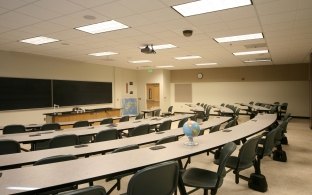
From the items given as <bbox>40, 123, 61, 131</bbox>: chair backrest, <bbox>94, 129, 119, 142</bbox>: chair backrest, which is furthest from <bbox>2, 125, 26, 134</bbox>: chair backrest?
<bbox>94, 129, 119, 142</bbox>: chair backrest

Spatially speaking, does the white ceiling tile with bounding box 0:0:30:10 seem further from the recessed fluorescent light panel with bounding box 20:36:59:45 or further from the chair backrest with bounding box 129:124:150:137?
the chair backrest with bounding box 129:124:150:137

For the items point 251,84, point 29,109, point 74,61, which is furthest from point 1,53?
point 251,84

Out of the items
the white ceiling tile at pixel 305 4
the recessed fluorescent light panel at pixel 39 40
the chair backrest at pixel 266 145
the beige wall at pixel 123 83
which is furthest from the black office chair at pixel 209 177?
the beige wall at pixel 123 83

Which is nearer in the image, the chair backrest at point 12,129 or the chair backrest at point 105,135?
the chair backrest at point 105,135

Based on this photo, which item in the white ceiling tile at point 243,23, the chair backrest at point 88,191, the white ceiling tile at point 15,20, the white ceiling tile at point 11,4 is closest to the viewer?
the chair backrest at point 88,191

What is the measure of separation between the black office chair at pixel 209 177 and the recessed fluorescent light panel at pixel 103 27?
3379 millimetres

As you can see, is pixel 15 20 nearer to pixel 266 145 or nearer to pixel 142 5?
pixel 142 5

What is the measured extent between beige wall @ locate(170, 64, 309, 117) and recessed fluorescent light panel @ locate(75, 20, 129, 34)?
32.1 ft

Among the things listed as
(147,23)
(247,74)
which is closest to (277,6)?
(147,23)

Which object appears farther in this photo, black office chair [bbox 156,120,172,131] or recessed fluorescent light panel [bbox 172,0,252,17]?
black office chair [bbox 156,120,172,131]

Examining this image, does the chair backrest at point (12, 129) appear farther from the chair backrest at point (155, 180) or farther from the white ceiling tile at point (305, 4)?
the white ceiling tile at point (305, 4)

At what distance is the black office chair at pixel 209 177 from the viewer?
2221mm

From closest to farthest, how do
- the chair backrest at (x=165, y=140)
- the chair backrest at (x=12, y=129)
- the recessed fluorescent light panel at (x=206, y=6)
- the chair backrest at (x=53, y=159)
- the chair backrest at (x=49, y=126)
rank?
1. the chair backrest at (x=53, y=159)
2. the chair backrest at (x=165, y=140)
3. the recessed fluorescent light panel at (x=206, y=6)
4. the chair backrest at (x=12, y=129)
5. the chair backrest at (x=49, y=126)

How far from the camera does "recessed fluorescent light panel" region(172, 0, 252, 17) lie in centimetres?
345
